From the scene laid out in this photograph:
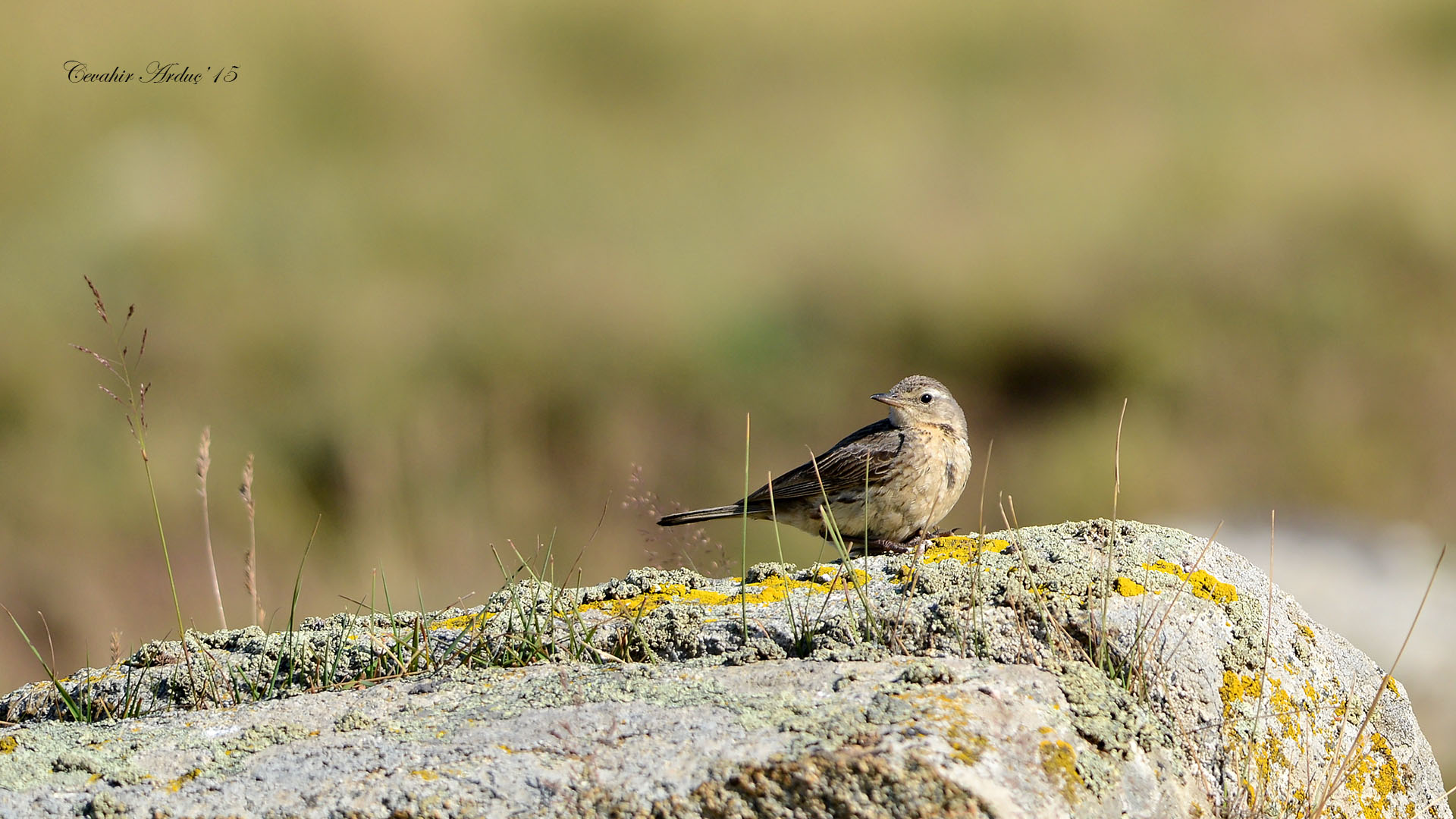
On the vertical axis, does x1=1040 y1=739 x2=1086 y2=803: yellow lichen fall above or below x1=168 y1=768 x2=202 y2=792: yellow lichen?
below

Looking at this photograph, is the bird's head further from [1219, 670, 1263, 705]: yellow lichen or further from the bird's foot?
[1219, 670, 1263, 705]: yellow lichen

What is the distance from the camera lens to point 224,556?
29.2 ft


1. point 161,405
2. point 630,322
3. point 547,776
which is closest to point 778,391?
point 630,322

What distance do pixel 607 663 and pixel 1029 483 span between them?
24.5ft

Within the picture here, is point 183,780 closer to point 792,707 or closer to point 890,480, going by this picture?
point 792,707

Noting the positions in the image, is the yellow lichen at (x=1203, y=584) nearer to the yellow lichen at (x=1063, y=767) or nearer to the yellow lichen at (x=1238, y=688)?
the yellow lichen at (x=1238, y=688)

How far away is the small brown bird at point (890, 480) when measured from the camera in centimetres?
664

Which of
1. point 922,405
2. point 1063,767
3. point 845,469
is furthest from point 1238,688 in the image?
point 922,405

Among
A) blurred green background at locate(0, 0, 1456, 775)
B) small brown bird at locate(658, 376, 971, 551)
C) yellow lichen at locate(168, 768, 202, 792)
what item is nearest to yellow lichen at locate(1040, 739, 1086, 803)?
yellow lichen at locate(168, 768, 202, 792)

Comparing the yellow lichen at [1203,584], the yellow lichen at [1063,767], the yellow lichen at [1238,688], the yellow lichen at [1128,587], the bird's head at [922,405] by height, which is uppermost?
the bird's head at [922,405]

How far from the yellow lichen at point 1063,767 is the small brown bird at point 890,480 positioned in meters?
3.48

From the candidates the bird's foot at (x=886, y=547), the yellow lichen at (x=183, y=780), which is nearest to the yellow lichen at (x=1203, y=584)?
the bird's foot at (x=886, y=547)

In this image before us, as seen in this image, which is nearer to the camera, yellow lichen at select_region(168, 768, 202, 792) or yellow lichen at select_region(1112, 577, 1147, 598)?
yellow lichen at select_region(168, 768, 202, 792)

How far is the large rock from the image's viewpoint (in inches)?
101
